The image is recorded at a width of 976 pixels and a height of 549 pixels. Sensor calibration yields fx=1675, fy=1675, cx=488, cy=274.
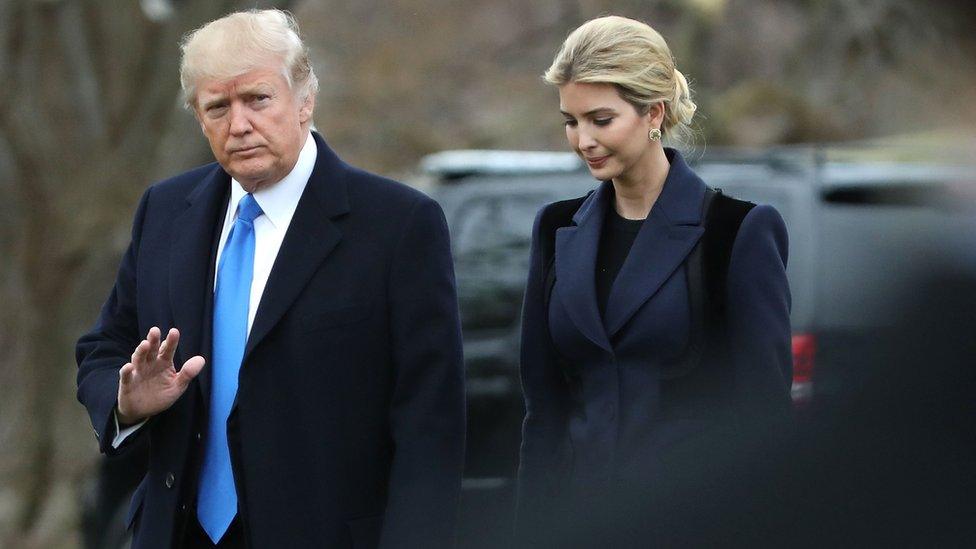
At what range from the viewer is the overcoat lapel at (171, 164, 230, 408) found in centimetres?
320

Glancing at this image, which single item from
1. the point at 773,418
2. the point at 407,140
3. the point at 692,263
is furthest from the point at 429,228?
the point at 407,140

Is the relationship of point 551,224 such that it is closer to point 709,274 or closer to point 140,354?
point 709,274

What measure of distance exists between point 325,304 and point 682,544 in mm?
1913

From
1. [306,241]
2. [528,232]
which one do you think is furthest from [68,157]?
[306,241]

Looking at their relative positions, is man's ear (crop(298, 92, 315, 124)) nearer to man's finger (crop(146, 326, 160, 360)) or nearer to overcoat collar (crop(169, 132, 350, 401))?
overcoat collar (crop(169, 132, 350, 401))

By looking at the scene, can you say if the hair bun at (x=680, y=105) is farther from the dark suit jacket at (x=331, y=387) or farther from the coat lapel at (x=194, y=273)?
the coat lapel at (x=194, y=273)

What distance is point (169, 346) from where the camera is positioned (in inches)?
117

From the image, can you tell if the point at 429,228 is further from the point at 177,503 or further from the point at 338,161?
the point at 177,503

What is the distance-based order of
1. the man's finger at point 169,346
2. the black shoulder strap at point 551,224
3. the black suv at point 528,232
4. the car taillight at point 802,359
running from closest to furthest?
the man's finger at point 169,346
the black shoulder strap at point 551,224
the car taillight at point 802,359
the black suv at point 528,232

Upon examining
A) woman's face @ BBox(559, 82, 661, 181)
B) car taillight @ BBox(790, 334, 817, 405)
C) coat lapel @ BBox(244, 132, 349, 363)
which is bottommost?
car taillight @ BBox(790, 334, 817, 405)

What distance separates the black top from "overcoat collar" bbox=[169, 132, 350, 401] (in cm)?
54

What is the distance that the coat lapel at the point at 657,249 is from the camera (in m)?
3.28

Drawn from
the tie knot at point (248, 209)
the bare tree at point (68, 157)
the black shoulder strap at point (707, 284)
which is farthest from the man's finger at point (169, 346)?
the bare tree at point (68, 157)

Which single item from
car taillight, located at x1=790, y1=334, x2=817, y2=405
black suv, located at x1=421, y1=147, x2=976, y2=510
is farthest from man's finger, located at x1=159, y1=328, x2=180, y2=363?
car taillight, located at x1=790, y1=334, x2=817, y2=405
